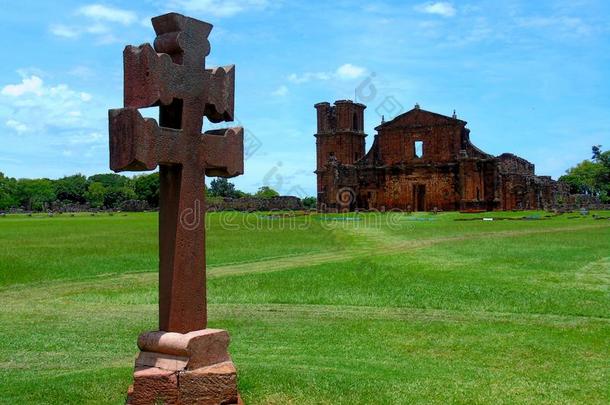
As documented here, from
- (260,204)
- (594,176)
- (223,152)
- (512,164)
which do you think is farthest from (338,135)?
(223,152)

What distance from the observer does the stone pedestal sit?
18.7 feet

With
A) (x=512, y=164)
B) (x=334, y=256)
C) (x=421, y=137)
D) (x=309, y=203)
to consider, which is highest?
(x=421, y=137)

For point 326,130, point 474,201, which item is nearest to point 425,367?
point 474,201

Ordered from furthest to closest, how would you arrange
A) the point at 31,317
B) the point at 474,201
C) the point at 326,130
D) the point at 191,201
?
the point at 326,130 < the point at 474,201 < the point at 31,317 < the point at 191,201

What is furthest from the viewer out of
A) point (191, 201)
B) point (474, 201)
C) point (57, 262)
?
point (474, 201)

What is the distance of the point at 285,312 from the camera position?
13070mm

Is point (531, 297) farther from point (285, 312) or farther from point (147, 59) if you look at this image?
point (147, 59)

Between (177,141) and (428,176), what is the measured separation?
63270 millimetres

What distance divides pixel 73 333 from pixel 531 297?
29.3ft

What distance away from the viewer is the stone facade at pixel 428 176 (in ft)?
214

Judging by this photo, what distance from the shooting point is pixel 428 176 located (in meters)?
67.8

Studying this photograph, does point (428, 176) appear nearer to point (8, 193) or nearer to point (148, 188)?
point (148, 188)

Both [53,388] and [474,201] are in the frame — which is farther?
[474,201]

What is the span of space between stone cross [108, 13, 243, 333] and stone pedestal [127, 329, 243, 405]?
8.1 inches
